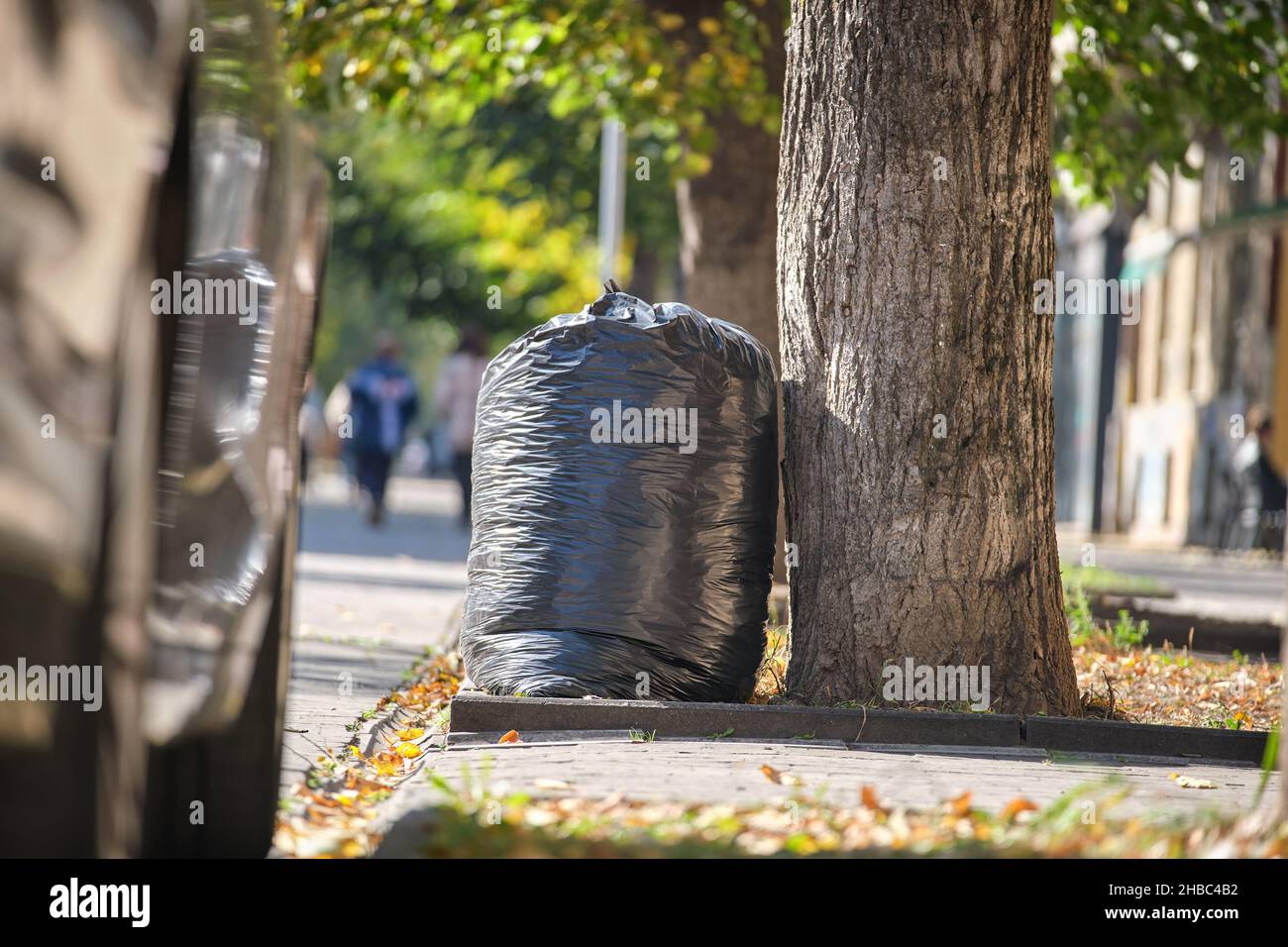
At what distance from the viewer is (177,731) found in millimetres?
3869

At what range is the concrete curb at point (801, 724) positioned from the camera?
5.66m

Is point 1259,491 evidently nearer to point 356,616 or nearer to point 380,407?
point 380,407

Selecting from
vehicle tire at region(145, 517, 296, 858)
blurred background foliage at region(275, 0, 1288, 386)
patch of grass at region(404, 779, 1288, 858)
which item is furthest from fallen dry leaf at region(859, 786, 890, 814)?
blurred background foliage at region(275, 0, 1288, 386)

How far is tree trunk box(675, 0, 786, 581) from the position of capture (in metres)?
10.7

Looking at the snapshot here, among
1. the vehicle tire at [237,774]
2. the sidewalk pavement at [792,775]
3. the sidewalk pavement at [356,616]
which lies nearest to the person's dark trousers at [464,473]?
the sidewalk pavement at [356,616]

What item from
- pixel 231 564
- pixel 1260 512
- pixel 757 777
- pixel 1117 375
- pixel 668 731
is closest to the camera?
pixel 231 564

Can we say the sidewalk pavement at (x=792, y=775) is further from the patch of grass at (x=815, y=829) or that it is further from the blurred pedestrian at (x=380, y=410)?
the blurred pedestrian at (x=380, y=410)

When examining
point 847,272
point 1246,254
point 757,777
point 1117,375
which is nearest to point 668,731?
point 757,777

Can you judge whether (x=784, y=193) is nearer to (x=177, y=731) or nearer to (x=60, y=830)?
(x=177, y=731)

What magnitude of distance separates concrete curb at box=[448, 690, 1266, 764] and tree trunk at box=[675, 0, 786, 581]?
4.86m

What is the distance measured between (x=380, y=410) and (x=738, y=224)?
29.6ft

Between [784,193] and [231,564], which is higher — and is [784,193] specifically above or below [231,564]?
above

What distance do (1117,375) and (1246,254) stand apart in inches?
342

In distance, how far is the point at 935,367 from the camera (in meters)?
5.93
